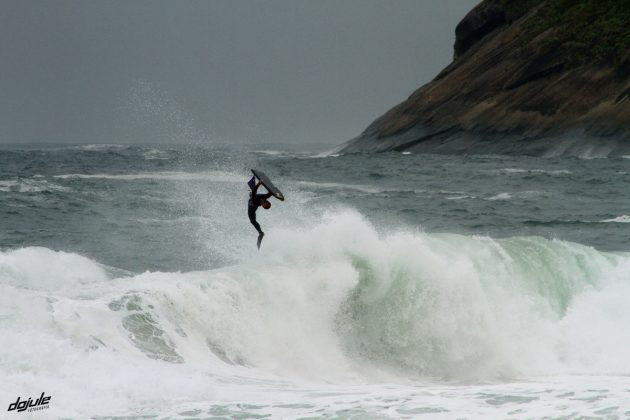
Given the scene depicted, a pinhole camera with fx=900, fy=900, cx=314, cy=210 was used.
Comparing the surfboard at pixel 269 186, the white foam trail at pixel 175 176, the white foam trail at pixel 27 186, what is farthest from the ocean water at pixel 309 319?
the white foam trail at pixel 175 176

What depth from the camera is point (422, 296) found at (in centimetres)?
1708

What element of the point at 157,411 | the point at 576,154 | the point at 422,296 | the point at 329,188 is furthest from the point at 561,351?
the point at 576,154

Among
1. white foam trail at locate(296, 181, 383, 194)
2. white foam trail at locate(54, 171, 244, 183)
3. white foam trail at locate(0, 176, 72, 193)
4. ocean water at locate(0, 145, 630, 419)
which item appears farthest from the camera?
white foam trail at locate(54, 171, 244, 183)

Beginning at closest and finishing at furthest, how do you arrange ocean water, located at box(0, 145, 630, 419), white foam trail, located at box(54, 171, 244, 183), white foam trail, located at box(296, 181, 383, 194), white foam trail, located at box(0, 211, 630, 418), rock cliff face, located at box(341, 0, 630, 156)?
ocean water, located at box(0, 145, 630, 419), white foam trail, located at box(0, 211, 630, 418), white foam trail, located at box(296, 181, 383, 194), white foam trail, located at box(54, 171, 244, 183), rock cliff face, located at box(341, 0, 630, 156)

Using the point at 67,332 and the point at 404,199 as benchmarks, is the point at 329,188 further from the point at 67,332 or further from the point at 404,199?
the point at 67,332

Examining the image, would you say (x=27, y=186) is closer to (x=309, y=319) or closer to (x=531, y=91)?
(x=309, y=319)

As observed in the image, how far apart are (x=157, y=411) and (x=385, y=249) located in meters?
7.62

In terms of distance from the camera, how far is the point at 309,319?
52.7 feet

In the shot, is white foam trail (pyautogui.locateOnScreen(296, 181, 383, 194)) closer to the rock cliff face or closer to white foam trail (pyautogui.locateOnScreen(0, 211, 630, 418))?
white foam trail (pyautogui.locateOnScreen(0, 211, 630, 418))
